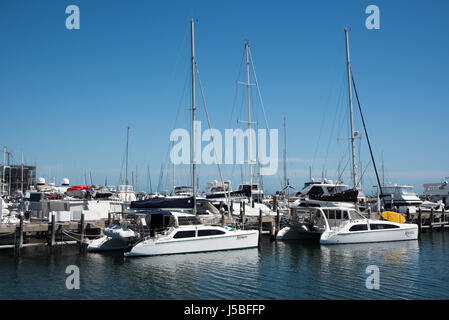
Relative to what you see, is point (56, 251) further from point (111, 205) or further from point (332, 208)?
point (332, 208)

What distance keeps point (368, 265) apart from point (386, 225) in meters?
10.3

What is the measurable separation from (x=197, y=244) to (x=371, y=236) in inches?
571

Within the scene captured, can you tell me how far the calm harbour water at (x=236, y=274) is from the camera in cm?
1805

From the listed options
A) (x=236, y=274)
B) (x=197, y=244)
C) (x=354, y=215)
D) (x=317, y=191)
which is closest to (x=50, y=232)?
(x=197, y=244)

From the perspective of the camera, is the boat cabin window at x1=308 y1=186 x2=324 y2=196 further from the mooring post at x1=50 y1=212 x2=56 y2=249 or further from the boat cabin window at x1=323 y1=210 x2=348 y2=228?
the mooring post at x1=50 y1=212 x2=56 y2=249

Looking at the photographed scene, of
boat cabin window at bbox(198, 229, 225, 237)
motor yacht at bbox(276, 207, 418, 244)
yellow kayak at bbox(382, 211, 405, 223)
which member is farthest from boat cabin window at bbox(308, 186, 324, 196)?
boat cabin window at bbox(198, 229, 225, 237)

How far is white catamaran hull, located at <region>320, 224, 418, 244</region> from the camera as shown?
31.1 meters

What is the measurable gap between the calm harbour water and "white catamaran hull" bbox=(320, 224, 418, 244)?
119 centimetres

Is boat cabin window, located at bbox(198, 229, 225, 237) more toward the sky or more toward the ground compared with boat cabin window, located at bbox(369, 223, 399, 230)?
more toward the sky

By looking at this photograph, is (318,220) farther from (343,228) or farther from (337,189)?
(337,189)

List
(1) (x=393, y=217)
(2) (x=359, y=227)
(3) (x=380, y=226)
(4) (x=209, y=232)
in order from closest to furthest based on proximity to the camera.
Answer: (4) (x=209, y=232) < (2) (x=359, y=227) < (3) (x=380, y=226) < (1) (x=393, y=217)

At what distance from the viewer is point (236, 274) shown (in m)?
21.6
